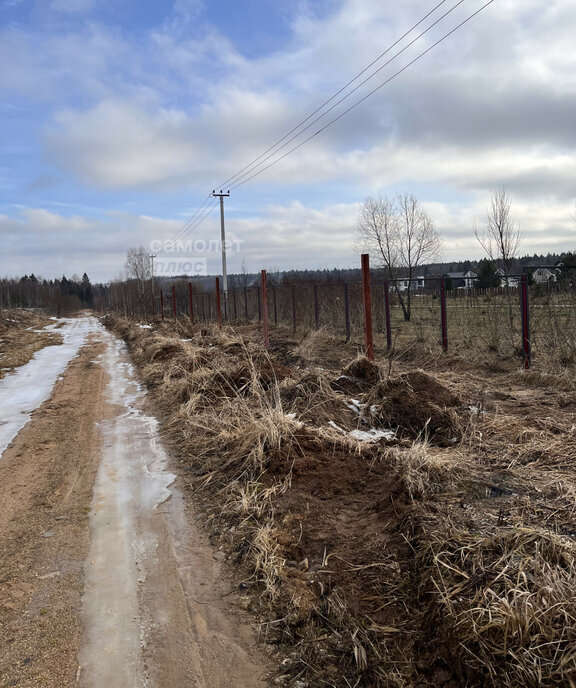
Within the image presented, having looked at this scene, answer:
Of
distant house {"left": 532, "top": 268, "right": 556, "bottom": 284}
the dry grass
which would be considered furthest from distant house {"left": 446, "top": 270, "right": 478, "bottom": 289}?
the dry grass

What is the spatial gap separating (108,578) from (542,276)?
12658 millimetres

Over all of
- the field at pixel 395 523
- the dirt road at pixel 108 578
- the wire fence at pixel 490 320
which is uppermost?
the wire fence at pixel 490 320

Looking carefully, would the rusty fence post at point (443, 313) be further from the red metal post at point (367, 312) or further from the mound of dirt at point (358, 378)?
the mound of dirt at point (358, 378)

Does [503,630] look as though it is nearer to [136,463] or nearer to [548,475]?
[548,475]

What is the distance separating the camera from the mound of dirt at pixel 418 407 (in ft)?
18.8

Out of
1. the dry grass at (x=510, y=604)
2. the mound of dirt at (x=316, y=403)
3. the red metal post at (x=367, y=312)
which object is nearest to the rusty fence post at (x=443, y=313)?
the red metal post at (x=367, y=312)

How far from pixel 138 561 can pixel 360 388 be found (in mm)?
4692

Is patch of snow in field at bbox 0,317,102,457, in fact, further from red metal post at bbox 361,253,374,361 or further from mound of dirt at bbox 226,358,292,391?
red metal post at bbox 361,253,374,361

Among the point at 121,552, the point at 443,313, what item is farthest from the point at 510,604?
the point at 443,313

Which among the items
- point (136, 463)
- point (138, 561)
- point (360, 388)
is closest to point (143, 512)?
point (138, 561)

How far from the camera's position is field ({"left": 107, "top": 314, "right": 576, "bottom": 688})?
93.4 inches

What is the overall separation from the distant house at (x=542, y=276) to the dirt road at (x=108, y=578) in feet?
28.9

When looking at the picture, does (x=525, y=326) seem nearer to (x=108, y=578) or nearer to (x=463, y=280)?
(x=463, y=280)

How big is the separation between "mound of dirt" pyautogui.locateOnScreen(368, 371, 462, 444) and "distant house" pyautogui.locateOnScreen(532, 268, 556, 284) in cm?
544
